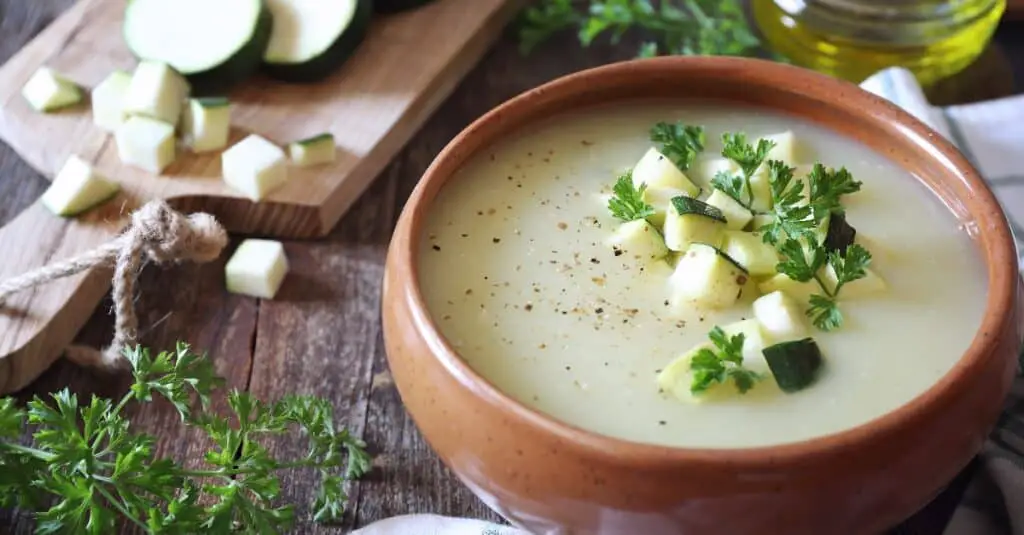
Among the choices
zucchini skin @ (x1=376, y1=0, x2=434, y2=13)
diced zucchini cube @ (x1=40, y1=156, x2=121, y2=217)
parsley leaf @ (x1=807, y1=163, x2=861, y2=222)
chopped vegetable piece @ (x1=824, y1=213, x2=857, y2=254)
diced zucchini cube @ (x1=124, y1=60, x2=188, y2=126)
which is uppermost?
parsley leaf @ (x1=807, y1=163, x2=861, y2=222)

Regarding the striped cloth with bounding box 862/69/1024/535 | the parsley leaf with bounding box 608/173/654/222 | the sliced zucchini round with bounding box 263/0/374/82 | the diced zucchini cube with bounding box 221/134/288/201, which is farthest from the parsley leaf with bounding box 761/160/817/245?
the sliced zucchini round with bounding box 263/0/374/82

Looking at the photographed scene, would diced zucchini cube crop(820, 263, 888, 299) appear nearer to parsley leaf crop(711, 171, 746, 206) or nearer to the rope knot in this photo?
parsley leaf crop(711, 171, 746, 206)

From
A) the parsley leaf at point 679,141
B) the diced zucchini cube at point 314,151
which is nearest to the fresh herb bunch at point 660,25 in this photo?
the diced zucchini cube at point 314,151

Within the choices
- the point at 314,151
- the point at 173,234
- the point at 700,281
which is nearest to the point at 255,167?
the point at 314,151

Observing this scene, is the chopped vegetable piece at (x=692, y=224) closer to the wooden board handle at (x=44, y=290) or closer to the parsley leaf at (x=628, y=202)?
the parsley leaf at (x=628, y=202)

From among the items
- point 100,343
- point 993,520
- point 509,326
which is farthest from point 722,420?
point 100,343

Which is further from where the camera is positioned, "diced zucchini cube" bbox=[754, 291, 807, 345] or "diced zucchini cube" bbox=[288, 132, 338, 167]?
"diced zucchini cube" bbox=[288, 132, 338, 167]

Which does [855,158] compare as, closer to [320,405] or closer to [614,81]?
[614,81]
